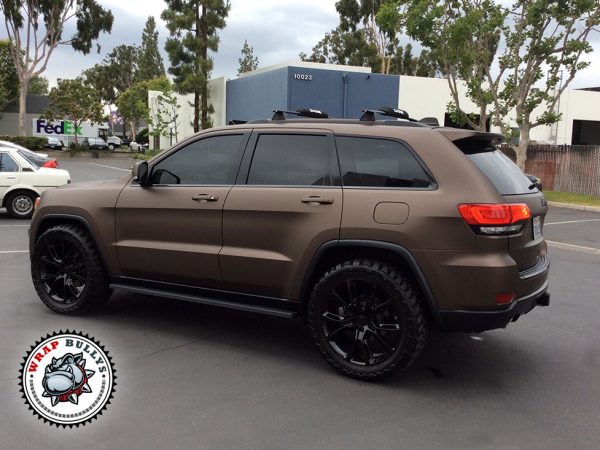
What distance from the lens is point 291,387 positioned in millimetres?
4012

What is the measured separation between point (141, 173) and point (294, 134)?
4.50 ft

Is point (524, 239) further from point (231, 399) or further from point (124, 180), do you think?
point (124, 180)

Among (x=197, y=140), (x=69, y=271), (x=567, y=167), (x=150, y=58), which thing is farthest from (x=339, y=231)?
(x=150, y=58)

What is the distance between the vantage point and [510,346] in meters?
4.97

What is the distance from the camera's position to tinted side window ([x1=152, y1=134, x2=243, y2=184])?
477 cm

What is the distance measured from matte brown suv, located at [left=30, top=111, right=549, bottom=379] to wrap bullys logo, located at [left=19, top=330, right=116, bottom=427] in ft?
3.69

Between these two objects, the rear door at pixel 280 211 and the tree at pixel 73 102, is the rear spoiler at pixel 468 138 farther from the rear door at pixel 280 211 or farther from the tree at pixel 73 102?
the tree at pixel 73 102

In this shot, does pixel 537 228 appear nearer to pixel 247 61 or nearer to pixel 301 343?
pixel 301 343

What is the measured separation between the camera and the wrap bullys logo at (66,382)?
11.6 ft

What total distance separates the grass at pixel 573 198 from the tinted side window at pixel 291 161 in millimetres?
15334

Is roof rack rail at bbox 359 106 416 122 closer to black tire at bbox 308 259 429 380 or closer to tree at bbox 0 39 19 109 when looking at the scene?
black tire at bbox 308 259 429 380

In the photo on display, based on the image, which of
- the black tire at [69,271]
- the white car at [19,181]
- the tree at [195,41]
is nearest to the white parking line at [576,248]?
the black tire at [69,271]

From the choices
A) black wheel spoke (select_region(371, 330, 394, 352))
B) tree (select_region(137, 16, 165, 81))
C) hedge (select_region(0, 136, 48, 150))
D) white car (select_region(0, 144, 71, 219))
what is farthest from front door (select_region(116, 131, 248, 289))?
tree (select_region(137, 16, 165, 81))

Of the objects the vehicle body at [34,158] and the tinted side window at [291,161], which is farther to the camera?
the vehicle body at [34,158]
